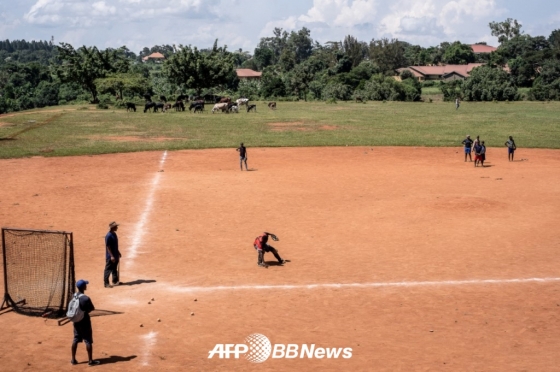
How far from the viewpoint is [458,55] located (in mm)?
169250

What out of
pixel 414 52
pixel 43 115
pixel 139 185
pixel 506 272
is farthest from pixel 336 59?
pixel 506 272

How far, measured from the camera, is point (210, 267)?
18594mm

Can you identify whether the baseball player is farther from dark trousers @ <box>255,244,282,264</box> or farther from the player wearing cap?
the player wearing cap

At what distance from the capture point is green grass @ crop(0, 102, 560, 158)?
1801 inches

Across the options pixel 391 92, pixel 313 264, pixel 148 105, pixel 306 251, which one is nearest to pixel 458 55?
pixel 391 92

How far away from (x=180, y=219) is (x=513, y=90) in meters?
76.8

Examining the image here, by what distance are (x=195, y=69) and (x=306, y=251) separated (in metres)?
67.0

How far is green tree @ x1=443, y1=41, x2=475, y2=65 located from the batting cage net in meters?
161

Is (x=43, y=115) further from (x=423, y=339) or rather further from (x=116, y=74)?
(x=423, y=339)

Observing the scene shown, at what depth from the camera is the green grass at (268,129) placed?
45.8 metres

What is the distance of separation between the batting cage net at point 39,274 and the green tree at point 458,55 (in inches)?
6347

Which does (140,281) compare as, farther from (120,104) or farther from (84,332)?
(120,104)

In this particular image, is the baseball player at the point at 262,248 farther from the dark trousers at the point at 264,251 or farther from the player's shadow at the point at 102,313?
the player's shadow at the point at 102,313

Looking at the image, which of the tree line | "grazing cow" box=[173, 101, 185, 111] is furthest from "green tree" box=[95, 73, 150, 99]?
"grazing cow" box=[173, 101, 185, 111]
